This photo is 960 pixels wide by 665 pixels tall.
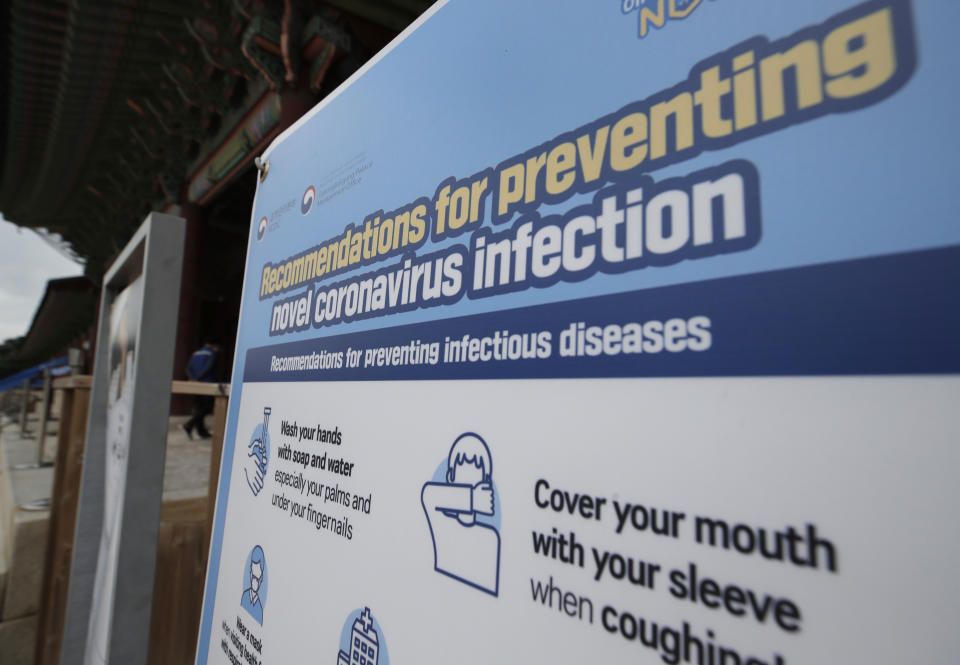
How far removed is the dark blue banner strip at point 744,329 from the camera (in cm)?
27

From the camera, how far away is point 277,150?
106cm

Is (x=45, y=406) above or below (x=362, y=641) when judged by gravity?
above

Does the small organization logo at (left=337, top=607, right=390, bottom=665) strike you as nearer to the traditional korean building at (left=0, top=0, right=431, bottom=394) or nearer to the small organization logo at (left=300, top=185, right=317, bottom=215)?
the small organization logo at (left=300, top=185, right=317, bottom=215)

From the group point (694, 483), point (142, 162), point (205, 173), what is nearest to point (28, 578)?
point (694, 483)

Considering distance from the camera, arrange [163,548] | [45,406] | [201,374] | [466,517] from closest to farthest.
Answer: [466,517], [163,548], [45,406], [201,374]

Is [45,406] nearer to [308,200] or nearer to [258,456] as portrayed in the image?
[258,456]

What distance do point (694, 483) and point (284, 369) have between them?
0.70 metres

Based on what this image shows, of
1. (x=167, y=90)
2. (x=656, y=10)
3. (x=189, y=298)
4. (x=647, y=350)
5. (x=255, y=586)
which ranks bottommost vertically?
(x=255, y=586)

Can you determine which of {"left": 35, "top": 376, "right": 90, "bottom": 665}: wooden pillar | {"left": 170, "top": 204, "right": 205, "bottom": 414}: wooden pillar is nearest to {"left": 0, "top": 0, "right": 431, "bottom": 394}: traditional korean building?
{"left": 170, "top": 204, "right": 205, "bottom": 414}: wooden pillar

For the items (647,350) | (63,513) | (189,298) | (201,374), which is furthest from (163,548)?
(189,298)

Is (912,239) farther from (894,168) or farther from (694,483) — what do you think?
(694,483)

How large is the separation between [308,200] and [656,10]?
2.15 ft

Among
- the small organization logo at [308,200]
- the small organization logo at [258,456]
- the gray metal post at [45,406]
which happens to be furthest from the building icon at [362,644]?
the gray metal post at [45,406]

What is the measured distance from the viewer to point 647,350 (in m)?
0.38
